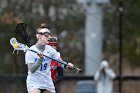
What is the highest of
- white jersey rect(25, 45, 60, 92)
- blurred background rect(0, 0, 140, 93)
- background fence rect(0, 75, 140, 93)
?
blurred background rect(0, 0, 140, 93)

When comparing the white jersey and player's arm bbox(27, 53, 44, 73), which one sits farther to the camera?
the white jersey

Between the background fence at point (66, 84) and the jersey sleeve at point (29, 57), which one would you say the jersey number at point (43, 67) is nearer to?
the jersey sleeve at point (29, 57)

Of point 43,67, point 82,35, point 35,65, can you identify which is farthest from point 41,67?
point 82,35

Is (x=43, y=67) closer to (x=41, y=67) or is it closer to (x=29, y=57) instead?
(x=41, y=67)

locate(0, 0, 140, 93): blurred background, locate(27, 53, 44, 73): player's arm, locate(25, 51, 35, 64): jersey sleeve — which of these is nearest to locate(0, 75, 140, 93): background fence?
locate(0, 0, 140, 93): blurred background

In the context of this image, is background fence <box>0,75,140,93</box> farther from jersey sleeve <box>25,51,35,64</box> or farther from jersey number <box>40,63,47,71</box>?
jersey sleeve <box>25,51,35,64</box>

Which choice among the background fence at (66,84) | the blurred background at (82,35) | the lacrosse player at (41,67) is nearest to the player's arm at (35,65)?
the lacrosse player at (41,67)

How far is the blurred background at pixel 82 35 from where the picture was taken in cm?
2344

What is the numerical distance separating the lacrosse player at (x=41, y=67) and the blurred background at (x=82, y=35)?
1034cm

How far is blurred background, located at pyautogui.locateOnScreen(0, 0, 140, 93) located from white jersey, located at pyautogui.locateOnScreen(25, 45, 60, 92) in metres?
10.3

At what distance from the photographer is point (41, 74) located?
1192 centimetres

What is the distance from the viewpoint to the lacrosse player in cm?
1179

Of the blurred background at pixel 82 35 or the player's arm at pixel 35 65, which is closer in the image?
the player's arm at pixel 35 65

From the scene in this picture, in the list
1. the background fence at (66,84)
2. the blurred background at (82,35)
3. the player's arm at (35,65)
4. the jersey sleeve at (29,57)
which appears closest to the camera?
the player's arm at (35,65)
